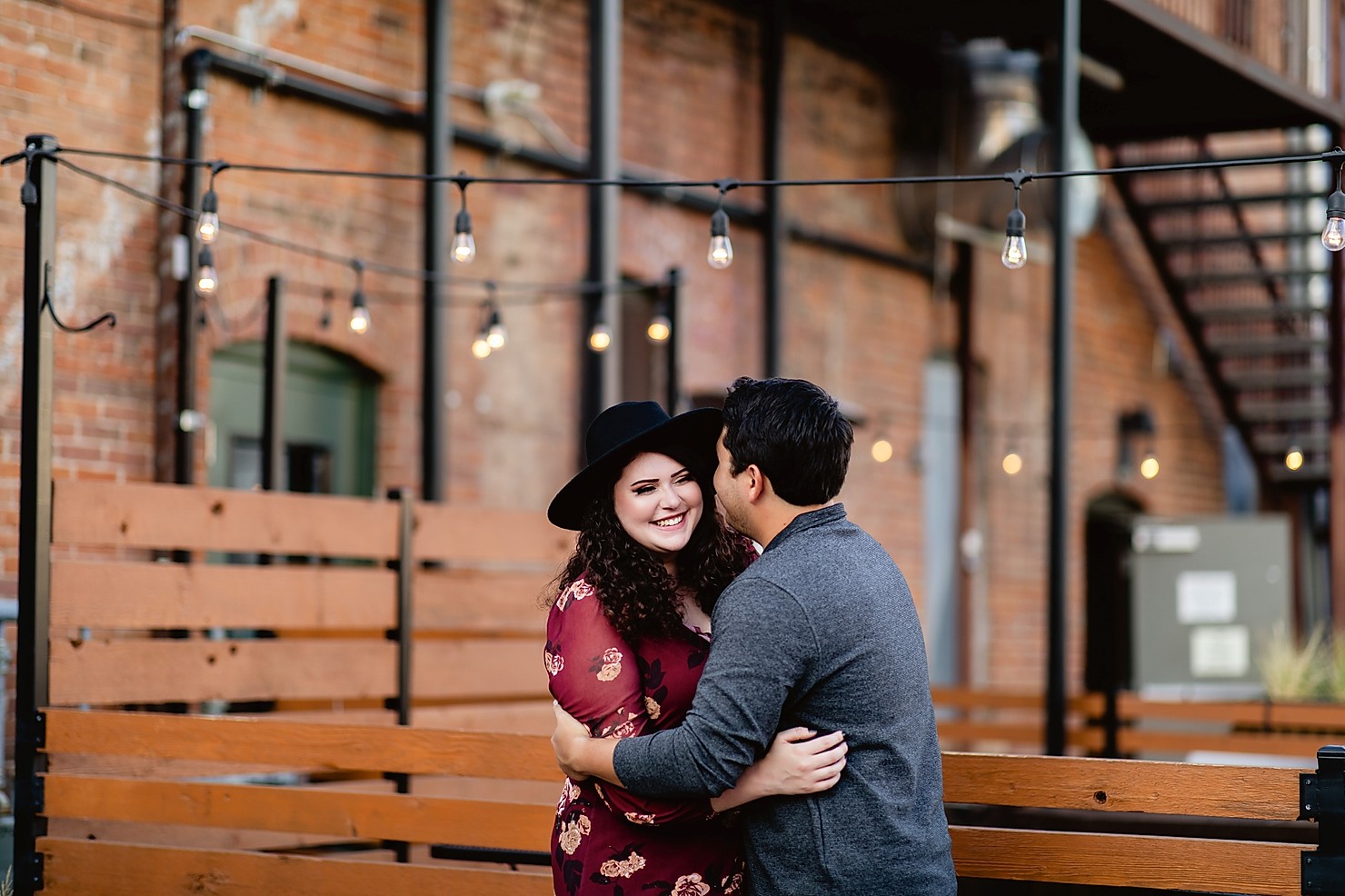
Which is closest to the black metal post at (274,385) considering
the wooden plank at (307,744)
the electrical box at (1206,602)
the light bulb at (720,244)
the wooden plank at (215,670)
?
the wooden plank at (215,670)

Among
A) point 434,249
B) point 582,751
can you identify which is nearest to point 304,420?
point 434,249

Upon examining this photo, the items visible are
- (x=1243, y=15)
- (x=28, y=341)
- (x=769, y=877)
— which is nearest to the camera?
(x=769, y=877)

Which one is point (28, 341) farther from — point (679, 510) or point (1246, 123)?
point (1246, 123)

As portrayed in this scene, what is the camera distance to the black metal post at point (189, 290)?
7.13 metres

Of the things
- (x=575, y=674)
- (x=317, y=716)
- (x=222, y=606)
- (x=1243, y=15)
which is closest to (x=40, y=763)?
(x=222, y=606)

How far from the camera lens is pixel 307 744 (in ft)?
15.1

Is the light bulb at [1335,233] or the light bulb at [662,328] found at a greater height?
the light bulb at [662,328]

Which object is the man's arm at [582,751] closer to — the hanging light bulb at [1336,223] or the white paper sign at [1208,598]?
the hanging light bulb at [1336,223]

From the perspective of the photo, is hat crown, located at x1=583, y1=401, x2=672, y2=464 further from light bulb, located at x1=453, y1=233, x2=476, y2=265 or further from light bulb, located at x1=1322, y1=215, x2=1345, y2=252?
light bulb, located at x1=1322, y1=215, x2=1345, y2=252

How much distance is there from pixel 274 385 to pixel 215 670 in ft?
4.81

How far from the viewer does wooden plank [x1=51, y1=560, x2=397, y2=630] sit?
513 cm

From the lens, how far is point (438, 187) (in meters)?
7.97

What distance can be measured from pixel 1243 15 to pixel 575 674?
8281 millimetres

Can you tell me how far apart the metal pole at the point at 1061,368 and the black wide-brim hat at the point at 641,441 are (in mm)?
4892
